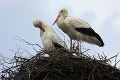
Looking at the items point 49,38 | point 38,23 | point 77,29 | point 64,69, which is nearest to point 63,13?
point 77,29

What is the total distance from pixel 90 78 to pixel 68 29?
7.67 ft

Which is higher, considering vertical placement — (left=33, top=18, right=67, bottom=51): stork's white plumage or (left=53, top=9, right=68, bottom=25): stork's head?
(left=53, top=9, right=68, bottom=25): stork's head

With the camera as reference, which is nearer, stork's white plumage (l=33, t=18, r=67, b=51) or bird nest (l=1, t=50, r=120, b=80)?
bird nest (l=1, t=50, r=120, b=80)

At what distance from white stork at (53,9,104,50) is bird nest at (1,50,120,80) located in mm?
1896

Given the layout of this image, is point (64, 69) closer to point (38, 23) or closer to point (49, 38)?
point (49, 38)

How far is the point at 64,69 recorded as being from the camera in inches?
299

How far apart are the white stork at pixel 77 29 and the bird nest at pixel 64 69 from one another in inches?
74.7

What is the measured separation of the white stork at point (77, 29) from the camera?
380 inches

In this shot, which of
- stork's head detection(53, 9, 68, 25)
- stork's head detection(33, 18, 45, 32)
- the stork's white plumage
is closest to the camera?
the stork's white plumage

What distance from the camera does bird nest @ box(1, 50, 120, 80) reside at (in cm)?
753

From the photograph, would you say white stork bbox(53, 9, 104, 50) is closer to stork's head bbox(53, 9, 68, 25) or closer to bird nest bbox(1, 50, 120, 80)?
stork's head bbox(53, 9, 68, 25)

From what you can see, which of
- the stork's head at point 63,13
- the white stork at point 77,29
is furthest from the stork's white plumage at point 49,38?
the stork's head at point 63,13

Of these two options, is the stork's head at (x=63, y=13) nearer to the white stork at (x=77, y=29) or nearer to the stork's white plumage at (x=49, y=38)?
the white stork at (x=77, y=29)

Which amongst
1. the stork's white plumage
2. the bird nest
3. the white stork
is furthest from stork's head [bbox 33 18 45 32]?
the bird nest
